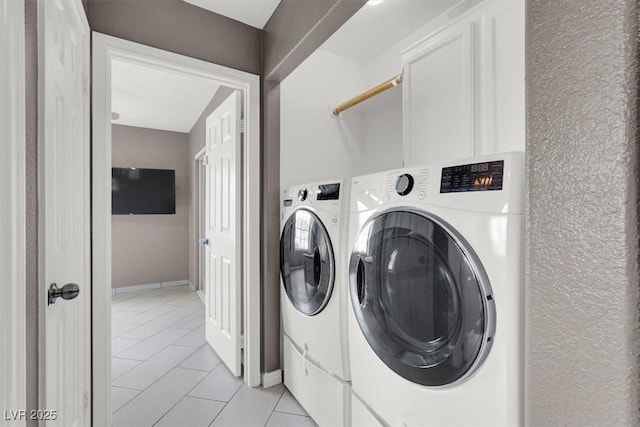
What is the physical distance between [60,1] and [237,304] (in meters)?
1.78

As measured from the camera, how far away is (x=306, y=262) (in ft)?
5.77

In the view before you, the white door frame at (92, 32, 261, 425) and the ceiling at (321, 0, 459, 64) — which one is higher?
the ceiling at (321, 0, 459, 64)

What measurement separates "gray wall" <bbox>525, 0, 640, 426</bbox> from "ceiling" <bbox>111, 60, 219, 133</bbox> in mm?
2704

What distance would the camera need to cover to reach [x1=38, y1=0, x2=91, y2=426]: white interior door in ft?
3.10

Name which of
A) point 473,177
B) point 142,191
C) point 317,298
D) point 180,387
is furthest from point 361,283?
point 142,191

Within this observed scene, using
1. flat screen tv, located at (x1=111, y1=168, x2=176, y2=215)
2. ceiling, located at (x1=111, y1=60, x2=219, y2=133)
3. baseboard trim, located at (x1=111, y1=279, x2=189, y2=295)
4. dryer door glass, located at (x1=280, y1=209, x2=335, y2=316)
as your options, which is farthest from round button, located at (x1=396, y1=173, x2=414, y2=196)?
baseboard trim, located at (x1=111, y1=279, x2=189, y2=295)

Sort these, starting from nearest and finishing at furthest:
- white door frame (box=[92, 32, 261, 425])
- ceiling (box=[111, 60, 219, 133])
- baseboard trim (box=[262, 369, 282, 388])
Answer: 1. white door frame (box=[92, 32, 261, 425])
2. baseboard trim (box=[262, 369, 282, 388])
3. ceiling (box=[111, 60, 219, 133])

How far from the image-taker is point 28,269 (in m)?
0.86

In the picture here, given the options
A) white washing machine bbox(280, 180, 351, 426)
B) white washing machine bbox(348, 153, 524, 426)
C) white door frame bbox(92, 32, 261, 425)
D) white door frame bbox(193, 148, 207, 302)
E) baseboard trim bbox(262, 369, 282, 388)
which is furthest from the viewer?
white door frame bbox(193, 148, 207, 302)

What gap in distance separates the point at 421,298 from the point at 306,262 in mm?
824

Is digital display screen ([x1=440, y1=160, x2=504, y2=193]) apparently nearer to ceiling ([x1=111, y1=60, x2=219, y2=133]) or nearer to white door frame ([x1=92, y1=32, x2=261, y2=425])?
white door frame ([x1=92, y1=32, x2=261, y2=425])

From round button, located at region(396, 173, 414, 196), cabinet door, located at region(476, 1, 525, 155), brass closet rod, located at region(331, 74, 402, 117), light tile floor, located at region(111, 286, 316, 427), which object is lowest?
light tile floor, located at region(111, 286, 316, 427)

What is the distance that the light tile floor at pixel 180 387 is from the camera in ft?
5.95

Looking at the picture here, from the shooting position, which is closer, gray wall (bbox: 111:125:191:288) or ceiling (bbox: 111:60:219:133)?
ceiling (bbox: 111:60:219:133)
